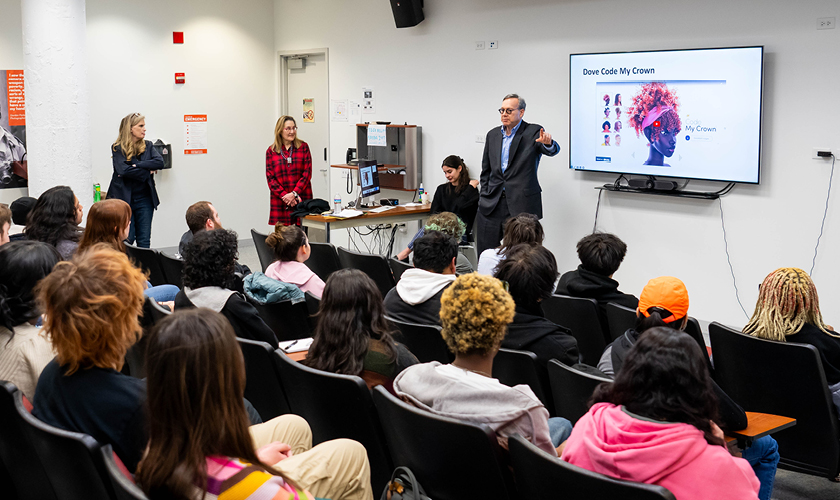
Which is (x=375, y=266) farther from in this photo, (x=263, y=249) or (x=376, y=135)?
(x=376, y=135)

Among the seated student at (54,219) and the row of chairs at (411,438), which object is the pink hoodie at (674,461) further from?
the seated student at (54,219)

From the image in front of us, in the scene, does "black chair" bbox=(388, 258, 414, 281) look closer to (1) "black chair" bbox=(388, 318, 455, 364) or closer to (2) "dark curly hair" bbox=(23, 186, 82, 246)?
(1) "black chair" bbox=(388, 318, 455, 364)

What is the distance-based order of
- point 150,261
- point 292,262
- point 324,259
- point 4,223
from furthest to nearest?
point 324,259 → point 150,261 → point 292,262 → point 4,223

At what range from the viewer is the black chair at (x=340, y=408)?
233 cm

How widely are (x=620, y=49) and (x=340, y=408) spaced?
484 centimetres

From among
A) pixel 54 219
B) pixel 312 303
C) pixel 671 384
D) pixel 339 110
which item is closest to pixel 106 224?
pixel 54 219

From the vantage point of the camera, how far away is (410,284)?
11.4 feet

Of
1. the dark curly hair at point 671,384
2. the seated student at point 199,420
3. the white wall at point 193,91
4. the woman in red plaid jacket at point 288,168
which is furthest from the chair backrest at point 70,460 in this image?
the white wall at point 193,91

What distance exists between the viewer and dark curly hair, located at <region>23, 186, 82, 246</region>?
434 cm

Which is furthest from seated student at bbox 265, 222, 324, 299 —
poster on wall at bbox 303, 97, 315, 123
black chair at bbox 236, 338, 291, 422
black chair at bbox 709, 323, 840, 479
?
poster on wall at bbox 303, 97, 315, 123

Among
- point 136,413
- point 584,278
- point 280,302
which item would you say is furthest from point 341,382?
point 584,278

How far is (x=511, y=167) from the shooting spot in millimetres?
6660

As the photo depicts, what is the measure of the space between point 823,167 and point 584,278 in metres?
2.46

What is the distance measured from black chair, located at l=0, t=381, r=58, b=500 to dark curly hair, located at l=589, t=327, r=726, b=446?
1.55 meters
